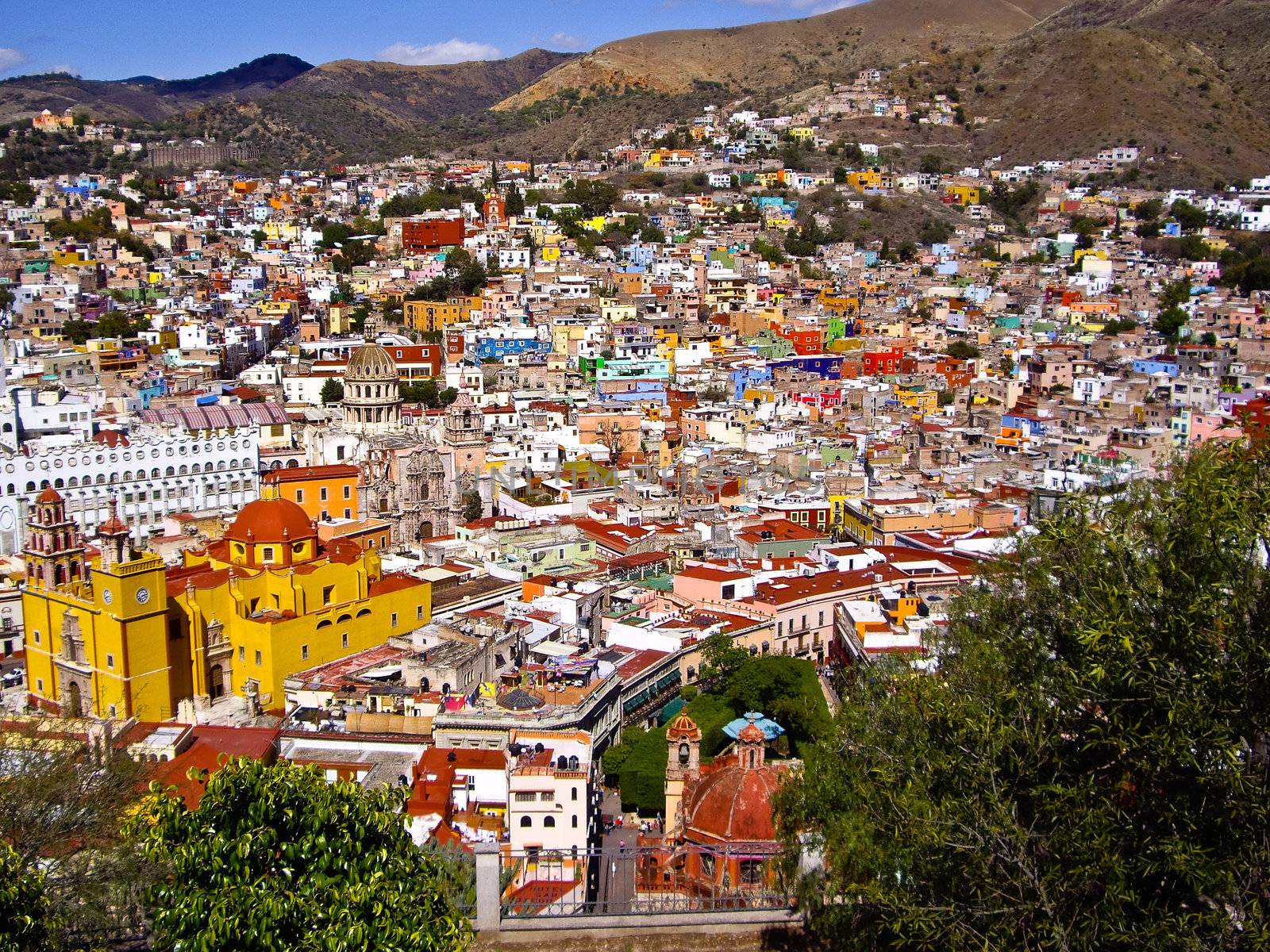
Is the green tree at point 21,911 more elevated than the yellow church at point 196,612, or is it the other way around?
the green tree at point 21,911

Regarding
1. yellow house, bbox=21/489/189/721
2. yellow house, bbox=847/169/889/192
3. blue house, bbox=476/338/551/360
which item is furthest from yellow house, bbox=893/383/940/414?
yellow house, bbox=847/169/889/192

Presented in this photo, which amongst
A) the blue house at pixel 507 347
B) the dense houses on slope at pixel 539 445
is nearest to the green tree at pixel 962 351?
the dense houses on slope at pixel 539 445

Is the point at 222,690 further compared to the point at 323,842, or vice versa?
the point at 222,690

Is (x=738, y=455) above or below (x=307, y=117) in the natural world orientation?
below

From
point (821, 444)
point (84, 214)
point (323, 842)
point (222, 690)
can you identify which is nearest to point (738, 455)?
point (821, 444)

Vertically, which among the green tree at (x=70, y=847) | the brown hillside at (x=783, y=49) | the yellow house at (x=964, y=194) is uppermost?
the brown hillside at (x=783, y=49)

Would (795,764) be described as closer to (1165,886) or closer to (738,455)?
(1165,886)

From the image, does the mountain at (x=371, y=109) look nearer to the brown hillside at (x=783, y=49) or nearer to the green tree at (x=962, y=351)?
the brown hillside at (x=783, y=49)
